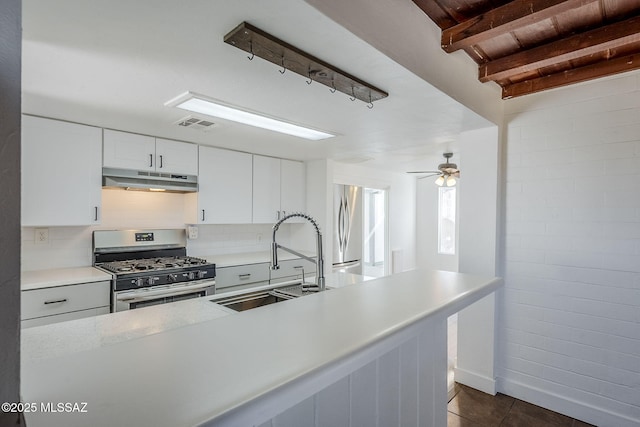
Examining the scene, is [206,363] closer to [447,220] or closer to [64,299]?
[64,299]

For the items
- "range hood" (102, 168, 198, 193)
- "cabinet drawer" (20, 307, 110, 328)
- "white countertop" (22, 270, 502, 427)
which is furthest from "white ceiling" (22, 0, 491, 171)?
"cabinet drawer" (20, 307, 110, 328)

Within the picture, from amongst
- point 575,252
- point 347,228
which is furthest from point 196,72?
point 347,228

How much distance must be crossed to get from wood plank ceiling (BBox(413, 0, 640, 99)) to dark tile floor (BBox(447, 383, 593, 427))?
8.08ft

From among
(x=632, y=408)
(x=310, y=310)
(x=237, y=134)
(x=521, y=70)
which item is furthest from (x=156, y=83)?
(x=632, y=408)

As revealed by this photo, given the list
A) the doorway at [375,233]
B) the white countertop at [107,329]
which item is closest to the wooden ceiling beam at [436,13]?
the white countertop at [107,329]

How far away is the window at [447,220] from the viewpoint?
20.3 ft

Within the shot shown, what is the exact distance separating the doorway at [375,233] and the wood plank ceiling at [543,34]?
3.26 meters

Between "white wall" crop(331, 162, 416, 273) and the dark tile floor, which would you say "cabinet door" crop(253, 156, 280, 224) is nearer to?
"white wall" crop(331, 162, 416, 273)

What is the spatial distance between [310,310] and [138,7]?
48.6 inches

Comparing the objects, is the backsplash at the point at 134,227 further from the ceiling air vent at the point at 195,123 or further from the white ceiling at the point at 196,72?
the ceiling air vent at the point at 195,123

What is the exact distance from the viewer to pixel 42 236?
9.32 feet

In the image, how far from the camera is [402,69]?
5.34ft

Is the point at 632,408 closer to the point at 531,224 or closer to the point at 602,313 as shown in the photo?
the point at 602,313

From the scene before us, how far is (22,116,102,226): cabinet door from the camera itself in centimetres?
247
